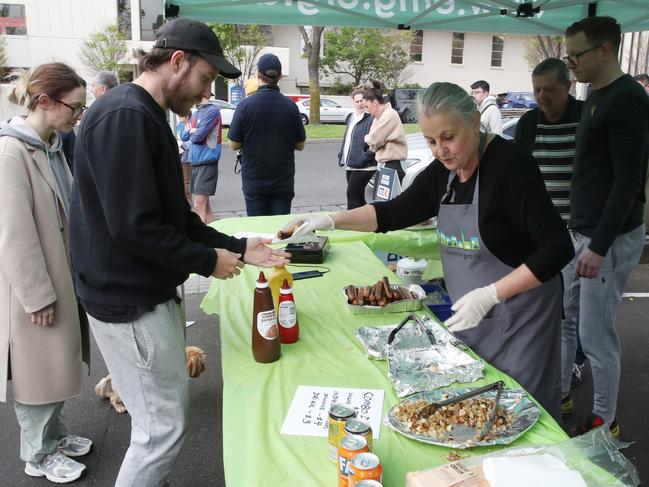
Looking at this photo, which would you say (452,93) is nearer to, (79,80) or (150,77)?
(150,77)

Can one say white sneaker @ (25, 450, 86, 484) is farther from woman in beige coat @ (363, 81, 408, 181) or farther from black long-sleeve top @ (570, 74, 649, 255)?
woman in beige coat @ (363, 81, 408, 181)

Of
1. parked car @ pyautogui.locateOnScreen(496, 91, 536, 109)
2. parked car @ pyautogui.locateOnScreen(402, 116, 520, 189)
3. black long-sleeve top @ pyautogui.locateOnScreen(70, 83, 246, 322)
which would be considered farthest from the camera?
parked car @ pyautogui.locateOnScreen(496, 91, 536, 109)

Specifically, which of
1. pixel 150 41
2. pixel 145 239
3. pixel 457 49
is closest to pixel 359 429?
pixel 145 239

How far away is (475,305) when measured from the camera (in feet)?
5.84

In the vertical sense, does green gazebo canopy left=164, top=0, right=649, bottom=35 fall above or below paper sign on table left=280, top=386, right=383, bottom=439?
above

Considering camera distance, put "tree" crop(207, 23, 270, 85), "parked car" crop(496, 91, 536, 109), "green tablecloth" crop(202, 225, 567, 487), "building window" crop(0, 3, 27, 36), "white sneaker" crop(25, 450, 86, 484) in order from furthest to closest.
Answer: "building window" crop(0, 3, 27, 36), "tree" crop(207, 23, 270, 85), "parked car" crop(496, 91, 536, 109), "white sneaker" crop(25, 450, 86, 484), "green tablecloth" crop(202, 225, 567, 487)

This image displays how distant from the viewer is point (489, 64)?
37.6 metres

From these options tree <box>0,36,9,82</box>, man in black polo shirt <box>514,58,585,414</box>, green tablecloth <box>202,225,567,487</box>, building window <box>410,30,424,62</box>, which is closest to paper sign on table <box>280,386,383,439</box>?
green tablecloth <box>202,225,567,487</box>

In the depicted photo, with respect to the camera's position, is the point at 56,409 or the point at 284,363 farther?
the point at 56,409

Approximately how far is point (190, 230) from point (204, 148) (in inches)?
170

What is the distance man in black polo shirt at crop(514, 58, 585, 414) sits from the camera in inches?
116

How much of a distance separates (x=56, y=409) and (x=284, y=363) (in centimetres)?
128

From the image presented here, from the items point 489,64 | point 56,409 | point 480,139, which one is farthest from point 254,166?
point 489,64

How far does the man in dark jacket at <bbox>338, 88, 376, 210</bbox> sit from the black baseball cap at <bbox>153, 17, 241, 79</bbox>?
15.7ft
